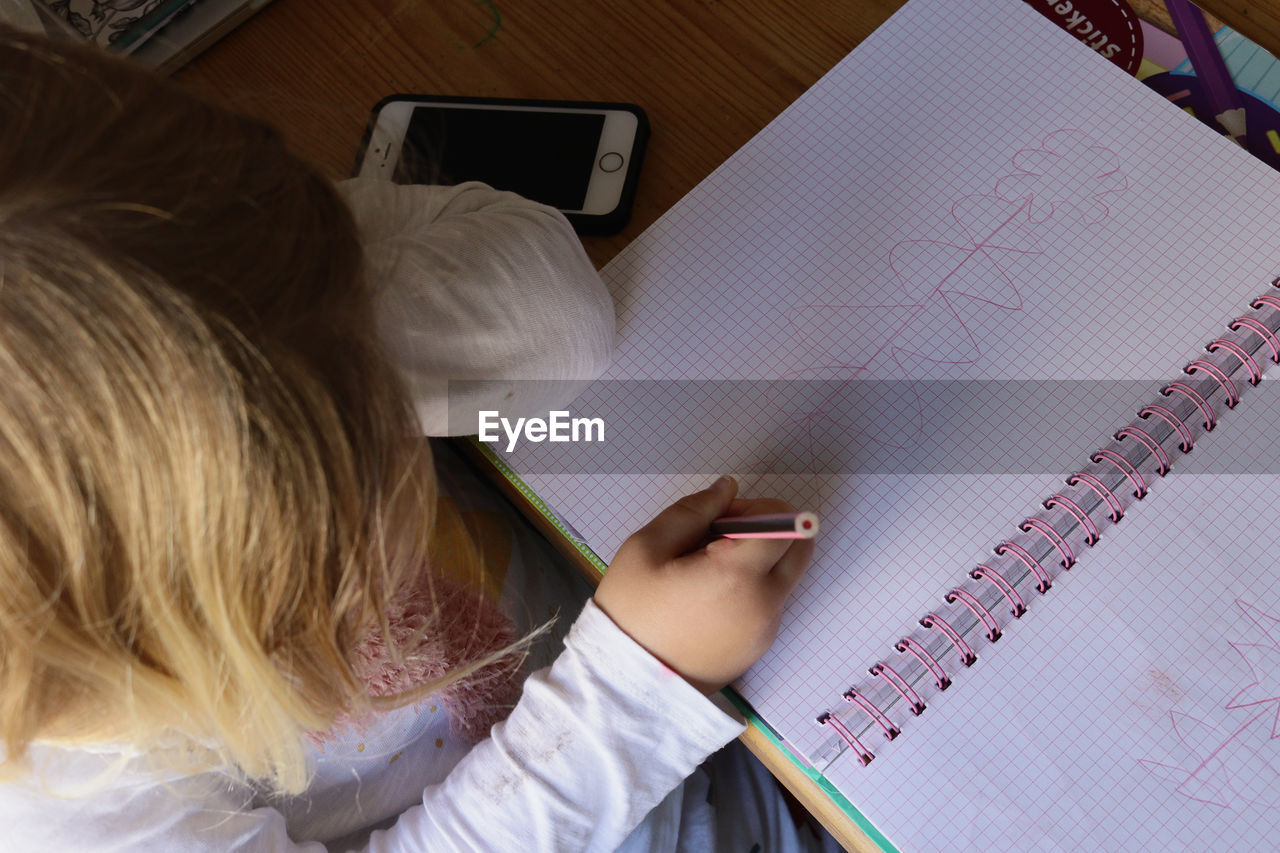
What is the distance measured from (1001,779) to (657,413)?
0.26 m

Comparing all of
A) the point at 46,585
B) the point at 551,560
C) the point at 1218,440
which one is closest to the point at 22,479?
the point at 46,585

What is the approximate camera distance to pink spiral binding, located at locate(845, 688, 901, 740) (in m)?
0.45

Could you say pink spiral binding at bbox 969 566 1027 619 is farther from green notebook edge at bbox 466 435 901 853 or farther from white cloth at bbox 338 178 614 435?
white cloth at bbox 338 178 614 435

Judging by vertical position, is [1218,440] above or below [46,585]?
above

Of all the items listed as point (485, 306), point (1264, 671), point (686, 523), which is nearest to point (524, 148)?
point (485, 306)

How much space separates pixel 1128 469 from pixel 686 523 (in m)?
0.23

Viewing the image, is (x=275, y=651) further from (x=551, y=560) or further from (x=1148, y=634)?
(x=1148, y=634)

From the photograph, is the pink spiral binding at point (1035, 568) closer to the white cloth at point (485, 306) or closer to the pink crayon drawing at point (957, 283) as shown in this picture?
the pink crayon drawing at point (957, 283)

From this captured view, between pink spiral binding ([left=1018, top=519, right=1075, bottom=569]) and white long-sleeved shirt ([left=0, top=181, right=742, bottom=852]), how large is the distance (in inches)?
7.2

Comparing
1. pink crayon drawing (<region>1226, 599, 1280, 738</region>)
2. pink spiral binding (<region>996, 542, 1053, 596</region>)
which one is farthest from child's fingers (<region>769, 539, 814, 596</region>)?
→ pink crayon drawing (<region>1226, 599, 1280, 738</region>)

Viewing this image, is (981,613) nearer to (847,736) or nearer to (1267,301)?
(847,736)

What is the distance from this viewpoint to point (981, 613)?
0.45 m

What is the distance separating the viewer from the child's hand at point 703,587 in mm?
461

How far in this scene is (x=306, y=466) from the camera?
0.34 m
